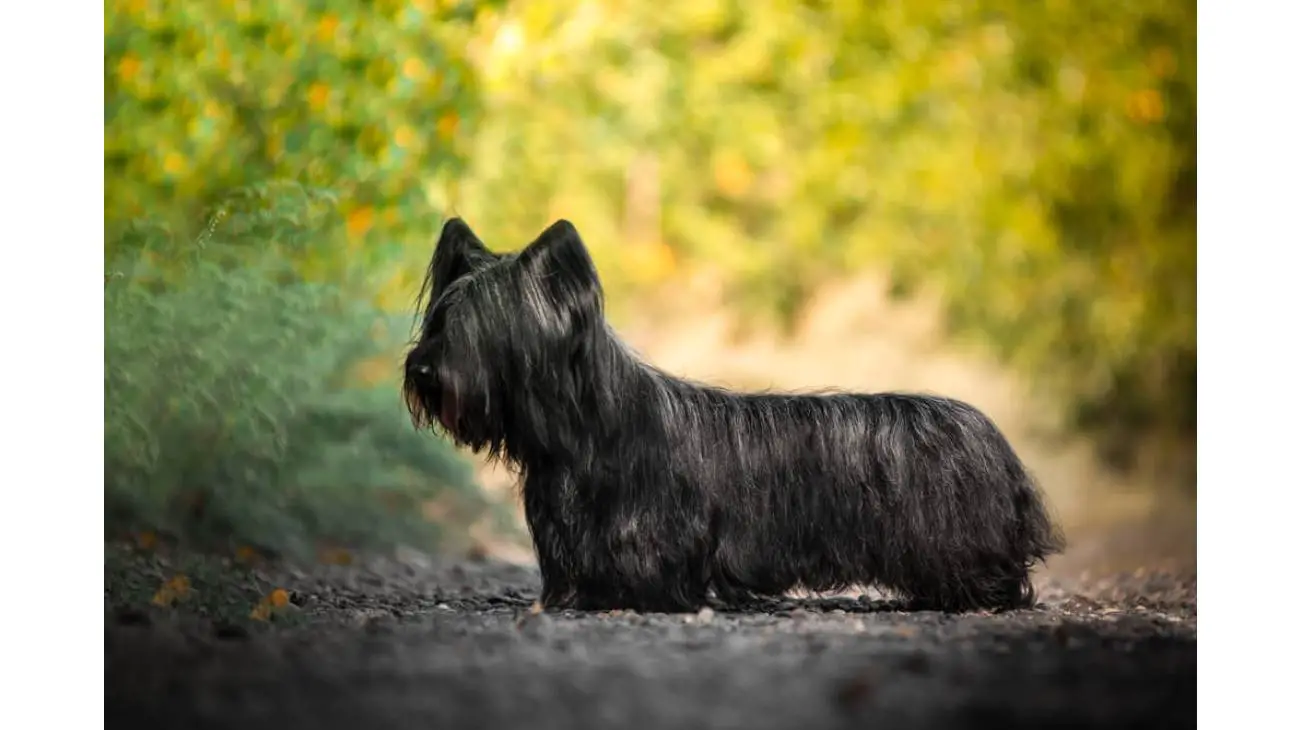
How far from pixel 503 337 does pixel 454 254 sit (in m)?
0.44

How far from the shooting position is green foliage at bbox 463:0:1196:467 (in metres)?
7.80

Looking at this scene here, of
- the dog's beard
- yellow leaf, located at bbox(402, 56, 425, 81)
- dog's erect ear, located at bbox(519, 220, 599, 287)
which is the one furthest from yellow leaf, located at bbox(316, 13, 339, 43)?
the dog's beard

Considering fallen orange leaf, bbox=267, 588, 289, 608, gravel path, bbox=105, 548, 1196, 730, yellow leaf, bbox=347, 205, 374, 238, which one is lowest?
gravel path, bbox=105, 548, 1196, 730

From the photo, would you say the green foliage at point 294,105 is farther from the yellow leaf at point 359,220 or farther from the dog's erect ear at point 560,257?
the dog's erect ear at point 560,257

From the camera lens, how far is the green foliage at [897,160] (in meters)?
7.80

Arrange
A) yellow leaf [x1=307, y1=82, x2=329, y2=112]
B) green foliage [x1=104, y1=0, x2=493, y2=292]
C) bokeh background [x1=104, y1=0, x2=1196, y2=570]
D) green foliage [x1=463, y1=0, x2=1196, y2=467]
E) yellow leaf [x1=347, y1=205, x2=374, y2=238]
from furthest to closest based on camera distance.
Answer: yellow leaf [x1=347, y1=205, x2=374, y2=238] < yellow leaf [x1=307, y1=82, x2=329, y2=112] < green foliage [x1=463, y1=0, x2=1196, y2=467] < green foliage [x1=104, y1=0, x2=493, y2=292] < bokeh background [x1=104, y1=0, x2=1196, y2=570]

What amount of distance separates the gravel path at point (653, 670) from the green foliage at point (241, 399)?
3.39ft

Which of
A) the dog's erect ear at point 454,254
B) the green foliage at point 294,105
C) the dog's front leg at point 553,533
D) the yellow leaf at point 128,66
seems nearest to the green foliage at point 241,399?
the green foliage at point 294,105

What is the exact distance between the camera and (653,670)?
4.98m

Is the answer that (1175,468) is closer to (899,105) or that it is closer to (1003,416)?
(1003,416)

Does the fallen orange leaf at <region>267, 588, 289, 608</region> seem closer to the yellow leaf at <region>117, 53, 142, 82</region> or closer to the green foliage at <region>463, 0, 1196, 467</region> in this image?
the yellow leaf at <region>117, 53, 142, 82</region>

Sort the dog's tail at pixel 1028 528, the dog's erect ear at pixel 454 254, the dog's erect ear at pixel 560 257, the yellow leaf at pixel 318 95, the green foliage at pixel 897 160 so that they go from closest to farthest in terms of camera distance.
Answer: the dog's erect ear at pixel 560 257 < the dog's erect ear at pixel 454 254 < the dog's tail at pixel 1028 528 < the green foliage at pixel 897 160 < the yellow leaf at pixel 318 95

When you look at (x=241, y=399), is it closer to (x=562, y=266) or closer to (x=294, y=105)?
(x=294, y=105)

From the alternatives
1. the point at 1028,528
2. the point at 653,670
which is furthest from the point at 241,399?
the point at 1028,528
